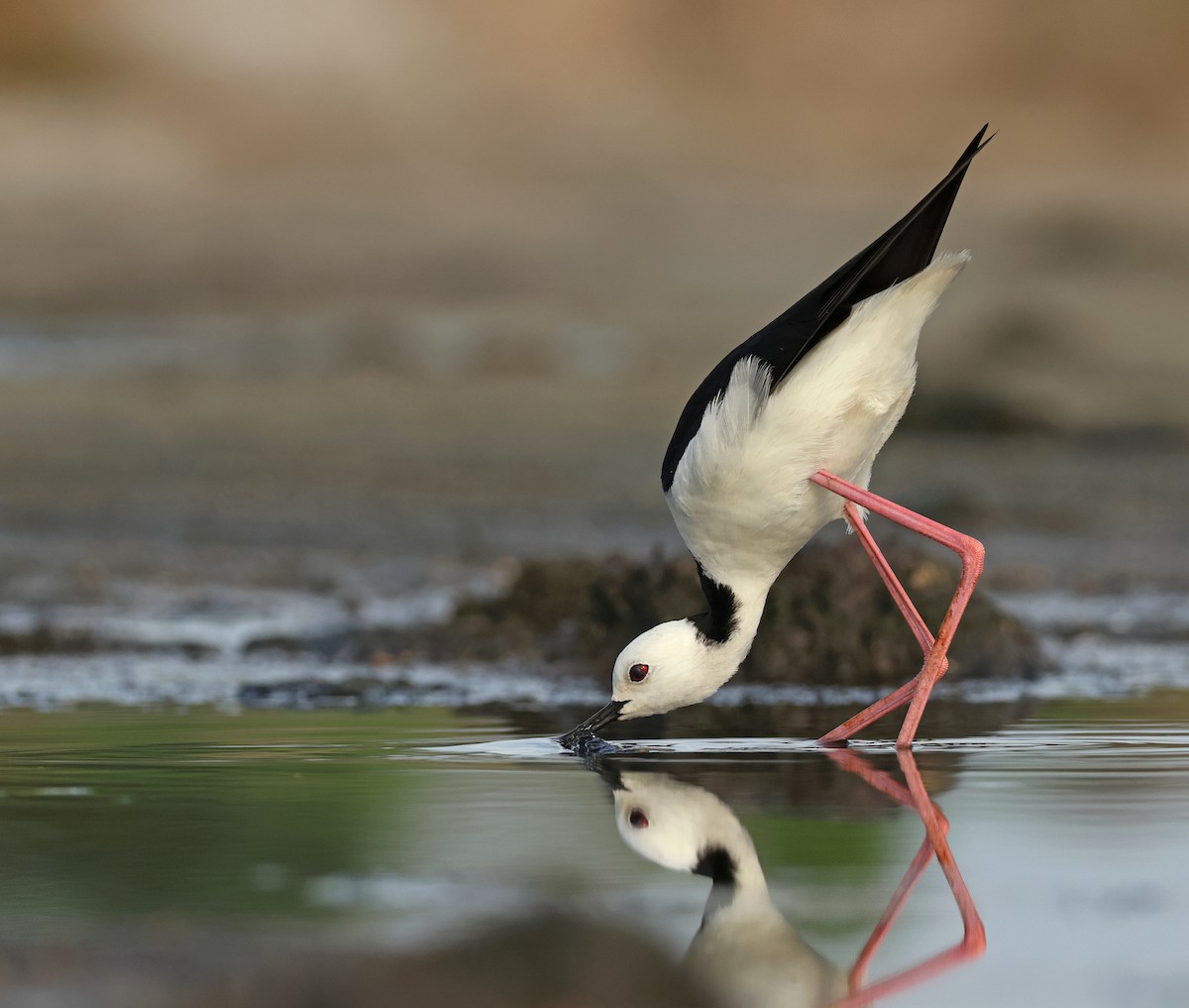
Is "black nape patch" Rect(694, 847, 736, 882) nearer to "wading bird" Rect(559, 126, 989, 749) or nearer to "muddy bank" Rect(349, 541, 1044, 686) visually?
"wading bird" Rect(559, 126, 989, 749)

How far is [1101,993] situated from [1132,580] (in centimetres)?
1114

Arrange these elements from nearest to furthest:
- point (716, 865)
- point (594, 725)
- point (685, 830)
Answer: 1. point (716, 865)
2. point (685, 830)
3. point (594, 725)

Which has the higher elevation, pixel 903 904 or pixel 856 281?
pixel 856 281

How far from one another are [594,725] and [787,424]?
130cm

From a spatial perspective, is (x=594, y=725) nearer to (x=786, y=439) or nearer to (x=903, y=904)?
(x=786, y=439)

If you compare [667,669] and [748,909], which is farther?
[667,669]

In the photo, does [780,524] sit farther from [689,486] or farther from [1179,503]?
[1179,503]

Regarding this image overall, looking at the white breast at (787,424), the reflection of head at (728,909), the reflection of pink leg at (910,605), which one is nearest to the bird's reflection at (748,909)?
the reflection of head at (728,909)

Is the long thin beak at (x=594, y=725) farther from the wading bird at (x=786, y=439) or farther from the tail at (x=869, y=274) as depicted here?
the tail at (x=869, y=274)

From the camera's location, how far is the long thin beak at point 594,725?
5.39 metres

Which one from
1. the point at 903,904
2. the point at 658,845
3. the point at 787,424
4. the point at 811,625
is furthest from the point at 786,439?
the point at 903,904

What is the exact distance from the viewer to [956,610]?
6277mm

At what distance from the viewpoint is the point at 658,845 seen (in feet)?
11.5

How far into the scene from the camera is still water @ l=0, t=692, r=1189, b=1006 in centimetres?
266
